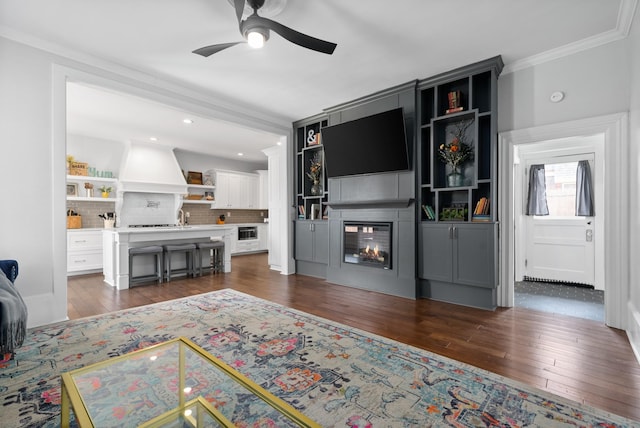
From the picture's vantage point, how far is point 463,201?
12.3 feet

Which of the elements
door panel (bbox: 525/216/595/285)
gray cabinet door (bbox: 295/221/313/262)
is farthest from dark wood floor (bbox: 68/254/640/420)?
door panel (bbox: 525/216/595/285)

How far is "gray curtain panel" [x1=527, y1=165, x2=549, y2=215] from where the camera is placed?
4887 mm

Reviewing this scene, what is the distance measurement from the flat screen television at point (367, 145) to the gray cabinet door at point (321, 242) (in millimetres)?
872

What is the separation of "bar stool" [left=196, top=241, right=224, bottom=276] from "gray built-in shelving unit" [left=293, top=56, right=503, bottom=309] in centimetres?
228

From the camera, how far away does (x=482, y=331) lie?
8.93 feet

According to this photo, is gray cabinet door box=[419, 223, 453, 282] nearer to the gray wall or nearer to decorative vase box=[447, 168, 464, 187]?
decorative vase box=[447, 168, 464, 187]

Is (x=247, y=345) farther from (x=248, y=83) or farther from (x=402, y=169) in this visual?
(x=248, y=83)

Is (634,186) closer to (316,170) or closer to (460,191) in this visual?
(460,191)

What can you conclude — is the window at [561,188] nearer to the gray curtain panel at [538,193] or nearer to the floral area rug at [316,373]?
the gray curtain panel at [538,193]

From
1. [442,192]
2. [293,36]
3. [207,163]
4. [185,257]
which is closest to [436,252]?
[442,192]

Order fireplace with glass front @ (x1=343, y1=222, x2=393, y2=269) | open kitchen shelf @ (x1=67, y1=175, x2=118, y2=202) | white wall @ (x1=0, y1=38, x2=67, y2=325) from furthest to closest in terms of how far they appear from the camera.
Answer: open kitchen shelf @ (x1=67, y1=175, x2=118, y2=202) → fireplace with glass front @ (x1=343, y1=222, x2=393, y2=269) → white wall @ (x1=0, y1=38, x2=67, y2=325)

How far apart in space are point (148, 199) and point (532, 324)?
7320mm

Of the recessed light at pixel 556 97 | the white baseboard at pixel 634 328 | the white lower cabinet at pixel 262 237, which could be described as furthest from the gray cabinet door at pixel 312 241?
the white lower cabinet at pixel 262 237

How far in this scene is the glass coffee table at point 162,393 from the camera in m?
1.32
